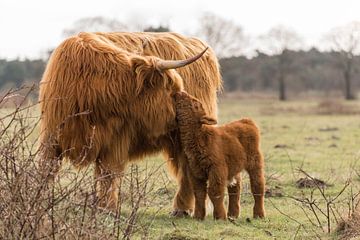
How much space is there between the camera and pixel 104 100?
7402 millimetres

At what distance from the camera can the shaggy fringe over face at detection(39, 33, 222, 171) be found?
24.2 feet

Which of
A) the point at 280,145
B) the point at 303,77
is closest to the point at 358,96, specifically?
the point at 303,77

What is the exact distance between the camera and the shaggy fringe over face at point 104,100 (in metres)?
7.38

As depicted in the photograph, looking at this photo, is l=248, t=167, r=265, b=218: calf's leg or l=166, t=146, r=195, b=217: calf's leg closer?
l=248, t=167, r=265, b=218: calf's leg

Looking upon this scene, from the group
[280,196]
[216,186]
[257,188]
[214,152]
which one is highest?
[214,152]

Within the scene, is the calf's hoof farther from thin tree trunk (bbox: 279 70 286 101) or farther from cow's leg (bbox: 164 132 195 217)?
thin tree trunk (bbox: 279 70 286 101)

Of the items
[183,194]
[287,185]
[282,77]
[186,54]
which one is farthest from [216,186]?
[282,77]

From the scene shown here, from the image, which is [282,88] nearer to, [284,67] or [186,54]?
[284,67]

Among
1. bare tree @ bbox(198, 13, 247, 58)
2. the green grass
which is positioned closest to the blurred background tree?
bare tree @ bbox(198, 13, 247, 58)

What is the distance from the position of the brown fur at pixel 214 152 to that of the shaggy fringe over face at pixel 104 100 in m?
0.23

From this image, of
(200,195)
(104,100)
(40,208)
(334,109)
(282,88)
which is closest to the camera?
(40,208)

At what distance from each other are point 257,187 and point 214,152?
81 cm

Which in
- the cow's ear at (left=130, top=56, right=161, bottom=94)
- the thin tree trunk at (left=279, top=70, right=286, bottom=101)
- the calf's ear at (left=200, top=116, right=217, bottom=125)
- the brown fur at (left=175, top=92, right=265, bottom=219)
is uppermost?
the cow's ear at (left=130, top=56, right=161, bottom=94)

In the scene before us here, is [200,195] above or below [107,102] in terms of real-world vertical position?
below
